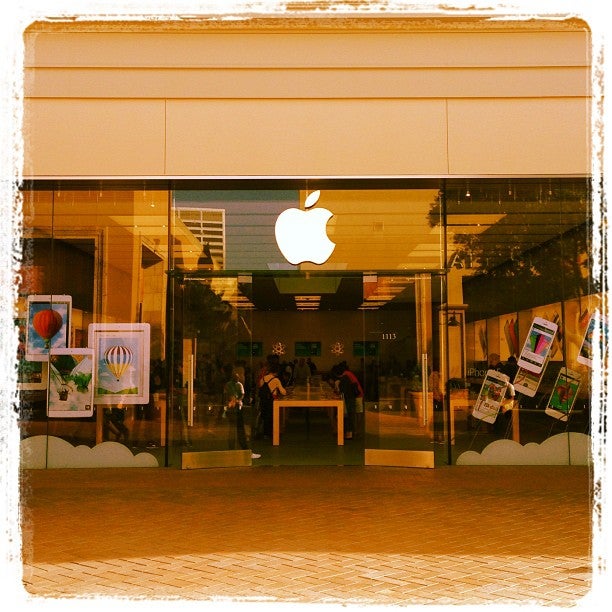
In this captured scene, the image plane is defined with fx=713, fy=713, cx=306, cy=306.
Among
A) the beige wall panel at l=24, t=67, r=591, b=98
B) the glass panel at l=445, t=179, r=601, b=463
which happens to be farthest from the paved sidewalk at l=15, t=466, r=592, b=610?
the beige wall panel at l=24, t=67, r=591, b=98

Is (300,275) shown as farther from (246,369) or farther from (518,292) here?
(518,292)

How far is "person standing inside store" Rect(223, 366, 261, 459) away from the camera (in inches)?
442

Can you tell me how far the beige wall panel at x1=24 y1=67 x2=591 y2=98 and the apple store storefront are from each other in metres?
1.36

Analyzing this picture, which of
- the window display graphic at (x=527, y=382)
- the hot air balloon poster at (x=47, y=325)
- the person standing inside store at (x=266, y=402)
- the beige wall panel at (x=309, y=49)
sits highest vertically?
the beige wall panel at (x=309, y=49)

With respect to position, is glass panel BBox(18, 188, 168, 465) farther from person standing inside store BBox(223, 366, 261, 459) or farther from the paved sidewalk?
the paved sidewalk

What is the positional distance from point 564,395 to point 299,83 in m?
6.36

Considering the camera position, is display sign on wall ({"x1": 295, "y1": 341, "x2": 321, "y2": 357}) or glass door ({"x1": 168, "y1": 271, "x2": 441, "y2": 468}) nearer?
glass door ({"x1": 168, "y1": 271, "x2": 441, "y2": 468})

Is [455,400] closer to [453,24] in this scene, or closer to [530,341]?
[530,341]

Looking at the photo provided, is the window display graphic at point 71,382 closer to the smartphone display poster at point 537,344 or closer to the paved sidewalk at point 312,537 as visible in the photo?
the paved sidewalk at point 312,537

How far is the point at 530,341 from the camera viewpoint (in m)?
11.4

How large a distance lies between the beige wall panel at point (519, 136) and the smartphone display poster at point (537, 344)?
246cm

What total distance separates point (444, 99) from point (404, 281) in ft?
9.40

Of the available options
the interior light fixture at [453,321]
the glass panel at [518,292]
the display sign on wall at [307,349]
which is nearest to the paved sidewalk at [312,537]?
the glass panel at [518,292]

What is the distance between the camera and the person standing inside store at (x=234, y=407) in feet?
36.8
